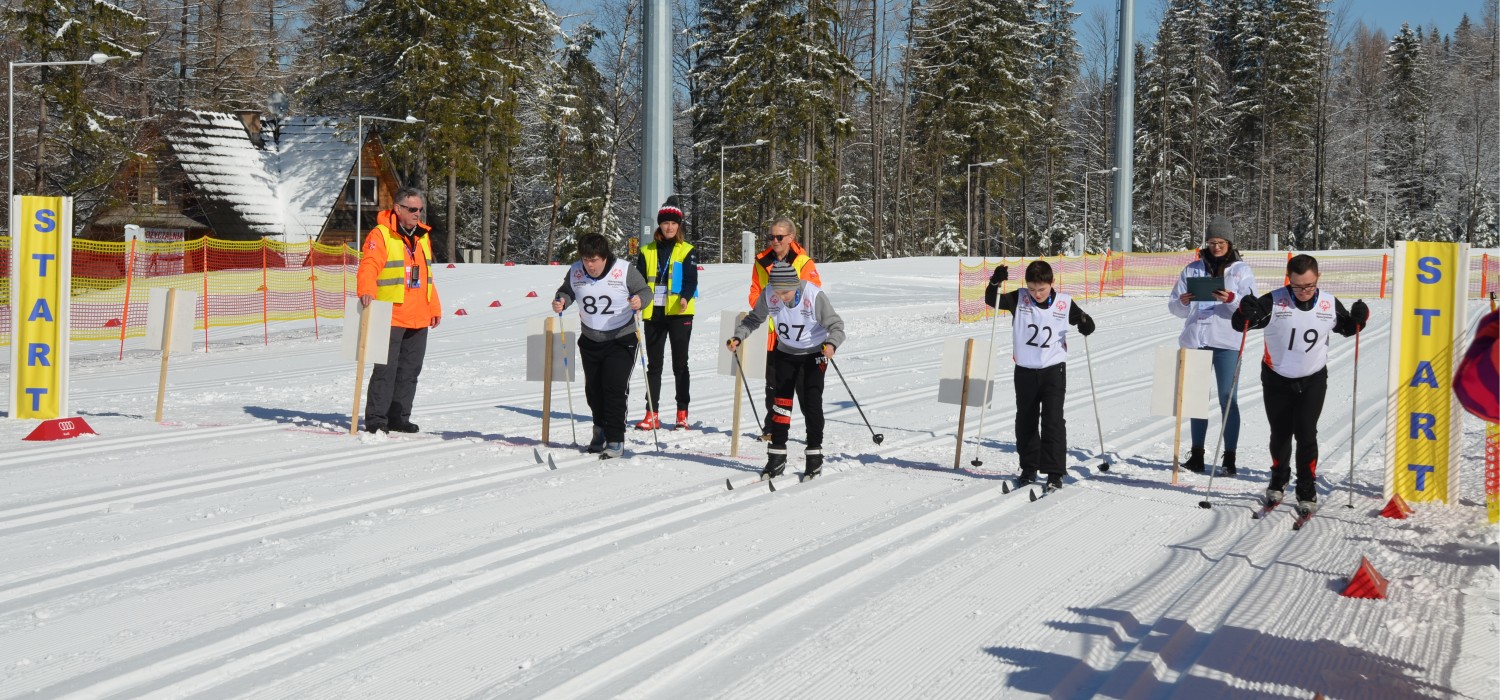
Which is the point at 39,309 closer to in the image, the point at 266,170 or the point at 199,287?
the point at 199,287

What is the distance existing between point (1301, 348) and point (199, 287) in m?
24.2

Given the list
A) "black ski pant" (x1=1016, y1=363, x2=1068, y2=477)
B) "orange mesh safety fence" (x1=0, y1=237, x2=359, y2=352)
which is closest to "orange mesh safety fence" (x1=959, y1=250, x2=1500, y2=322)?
"orange mesh safety fence" (x1=0, y1=237, x2=359, y2=352)

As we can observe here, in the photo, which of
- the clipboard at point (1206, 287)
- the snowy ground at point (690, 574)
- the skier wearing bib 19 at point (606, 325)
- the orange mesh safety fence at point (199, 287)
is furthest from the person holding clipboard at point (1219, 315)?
the orange mesh safety fence at point (199, 287)

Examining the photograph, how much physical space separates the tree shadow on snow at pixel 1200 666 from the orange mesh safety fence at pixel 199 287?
1838cm

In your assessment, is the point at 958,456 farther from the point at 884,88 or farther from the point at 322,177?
the point at 884,88

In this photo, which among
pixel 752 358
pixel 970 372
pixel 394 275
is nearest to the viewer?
pixel 970 372

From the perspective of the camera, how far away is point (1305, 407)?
735 centimetres

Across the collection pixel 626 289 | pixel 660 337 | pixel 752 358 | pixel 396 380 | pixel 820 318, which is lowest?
pixel 396 380

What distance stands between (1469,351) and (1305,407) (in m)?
4.46

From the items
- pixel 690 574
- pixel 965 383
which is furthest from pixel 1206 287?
pixel 690 574

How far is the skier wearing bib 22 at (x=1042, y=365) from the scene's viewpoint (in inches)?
314

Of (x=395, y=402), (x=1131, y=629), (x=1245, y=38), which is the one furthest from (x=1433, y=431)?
(x=1245, y=38)

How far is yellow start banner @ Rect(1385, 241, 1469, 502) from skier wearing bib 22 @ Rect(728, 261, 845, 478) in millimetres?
3331

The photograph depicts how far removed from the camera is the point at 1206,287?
8297 mm
